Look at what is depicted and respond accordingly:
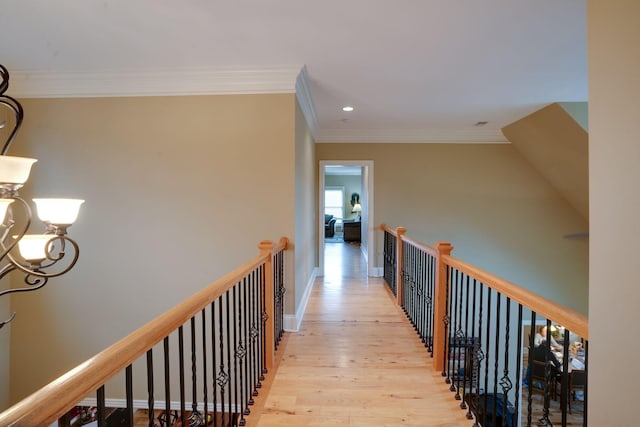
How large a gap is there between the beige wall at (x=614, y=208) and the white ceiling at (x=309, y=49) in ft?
4.78

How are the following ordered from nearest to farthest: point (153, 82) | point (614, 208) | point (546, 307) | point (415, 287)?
1. point (614, 208)
2. point (546, 307)
3. point (153, 82)
4. point (415, 287)

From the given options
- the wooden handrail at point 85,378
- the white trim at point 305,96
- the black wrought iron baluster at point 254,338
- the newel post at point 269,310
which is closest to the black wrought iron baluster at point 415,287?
the newel post at point 269,310

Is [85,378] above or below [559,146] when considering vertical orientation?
below

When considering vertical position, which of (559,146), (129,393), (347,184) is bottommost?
(129,393)

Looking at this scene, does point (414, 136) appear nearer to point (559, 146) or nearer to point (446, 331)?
point (559, 146)

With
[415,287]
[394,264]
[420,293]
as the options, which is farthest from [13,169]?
[394,264]

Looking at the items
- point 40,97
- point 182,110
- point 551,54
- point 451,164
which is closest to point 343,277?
point 451,164

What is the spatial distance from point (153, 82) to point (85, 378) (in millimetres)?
3140

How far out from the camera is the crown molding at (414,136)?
5.35 metres

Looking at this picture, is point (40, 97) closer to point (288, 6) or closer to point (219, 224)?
point (219, 224)

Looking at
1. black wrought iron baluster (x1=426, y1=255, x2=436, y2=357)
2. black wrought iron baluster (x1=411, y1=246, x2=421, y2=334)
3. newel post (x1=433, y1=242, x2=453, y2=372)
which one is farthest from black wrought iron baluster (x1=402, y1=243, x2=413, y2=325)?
newel post (x1=433, y1=242, x2=453, y2=372)

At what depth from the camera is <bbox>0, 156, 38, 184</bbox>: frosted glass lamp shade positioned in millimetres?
1517

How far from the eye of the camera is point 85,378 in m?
0.69

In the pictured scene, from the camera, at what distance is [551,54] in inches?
105
